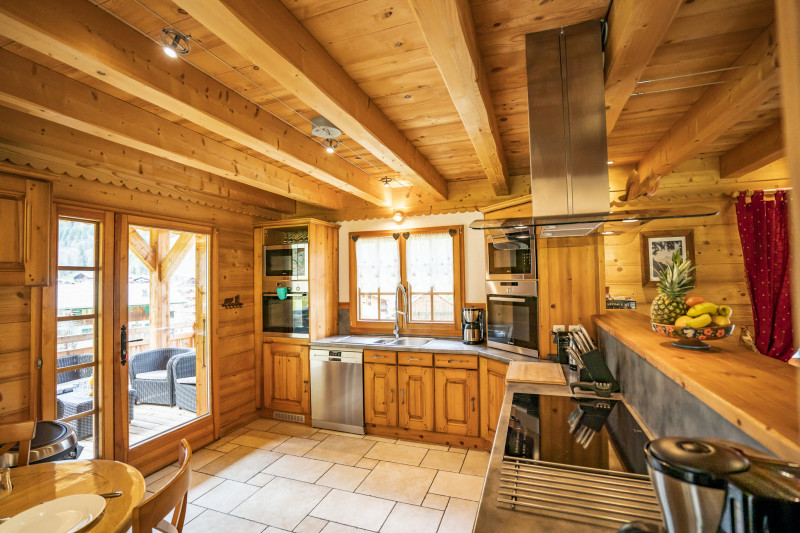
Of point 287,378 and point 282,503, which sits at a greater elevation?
point 287,378

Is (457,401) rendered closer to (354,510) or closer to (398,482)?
(398,482)

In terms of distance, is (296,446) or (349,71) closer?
(349,71)

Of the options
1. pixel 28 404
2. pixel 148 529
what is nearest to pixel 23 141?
pixel 28 404

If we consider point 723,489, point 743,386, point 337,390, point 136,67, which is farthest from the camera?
point 337,390

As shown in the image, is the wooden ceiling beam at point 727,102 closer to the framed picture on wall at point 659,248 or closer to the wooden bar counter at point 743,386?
the framed picture on wall at point 659,248

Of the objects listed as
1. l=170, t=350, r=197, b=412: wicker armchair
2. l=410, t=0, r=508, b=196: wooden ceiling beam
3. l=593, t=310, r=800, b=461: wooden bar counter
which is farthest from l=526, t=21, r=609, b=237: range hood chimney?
l=170, t=350, r=197, b=412: wicker armchair

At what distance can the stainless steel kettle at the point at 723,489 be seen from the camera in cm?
51

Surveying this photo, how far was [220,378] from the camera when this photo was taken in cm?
390

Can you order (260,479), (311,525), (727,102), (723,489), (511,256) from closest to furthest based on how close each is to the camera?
(723,489) < (727,102) < (311,525) < (260,479) < (511,256)

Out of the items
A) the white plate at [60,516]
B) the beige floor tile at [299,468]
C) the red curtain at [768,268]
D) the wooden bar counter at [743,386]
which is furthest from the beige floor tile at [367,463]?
the red curtain at [768,268]

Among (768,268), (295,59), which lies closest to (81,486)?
(295,59)

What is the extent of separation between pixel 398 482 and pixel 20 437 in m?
2.35

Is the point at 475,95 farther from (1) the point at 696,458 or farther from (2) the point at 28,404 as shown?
(2) the point at 28,404

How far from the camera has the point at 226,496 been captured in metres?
2.76
